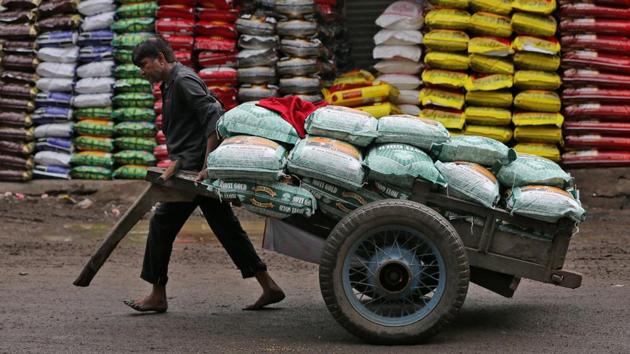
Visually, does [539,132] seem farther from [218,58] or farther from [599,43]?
[218,58]

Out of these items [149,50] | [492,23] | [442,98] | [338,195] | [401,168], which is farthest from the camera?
[442,98]

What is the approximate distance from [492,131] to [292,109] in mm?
5470

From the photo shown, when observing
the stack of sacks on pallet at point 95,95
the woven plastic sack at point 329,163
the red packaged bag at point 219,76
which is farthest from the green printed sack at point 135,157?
the woven plastic sack at point 329,163

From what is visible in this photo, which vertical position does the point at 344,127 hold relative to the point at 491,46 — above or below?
above

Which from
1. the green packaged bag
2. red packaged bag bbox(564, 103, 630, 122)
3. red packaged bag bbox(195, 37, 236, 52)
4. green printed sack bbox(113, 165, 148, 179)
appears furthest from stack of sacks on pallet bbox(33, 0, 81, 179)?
red packaged bag bbox(564, 103, 630, 122)

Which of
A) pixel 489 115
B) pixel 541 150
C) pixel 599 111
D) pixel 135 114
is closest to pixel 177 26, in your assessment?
pixel 135 114

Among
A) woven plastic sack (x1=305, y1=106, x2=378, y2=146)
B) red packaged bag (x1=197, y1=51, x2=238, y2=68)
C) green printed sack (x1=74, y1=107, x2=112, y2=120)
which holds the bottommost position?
green printed sack (x1=74, y1=107, x2=112, y2=120)

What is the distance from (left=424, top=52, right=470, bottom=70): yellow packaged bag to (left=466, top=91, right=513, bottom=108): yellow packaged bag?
312 millimetres

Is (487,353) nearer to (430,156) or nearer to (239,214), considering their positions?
(430,156)

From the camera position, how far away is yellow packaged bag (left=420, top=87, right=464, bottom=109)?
11.3 metres

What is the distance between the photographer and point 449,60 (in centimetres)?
1126

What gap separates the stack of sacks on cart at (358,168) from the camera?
5.65 meters

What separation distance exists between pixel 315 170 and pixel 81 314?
1.99 m

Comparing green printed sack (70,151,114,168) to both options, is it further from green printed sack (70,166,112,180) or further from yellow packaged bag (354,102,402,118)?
yellow packaged bag (354,102,402,118)
